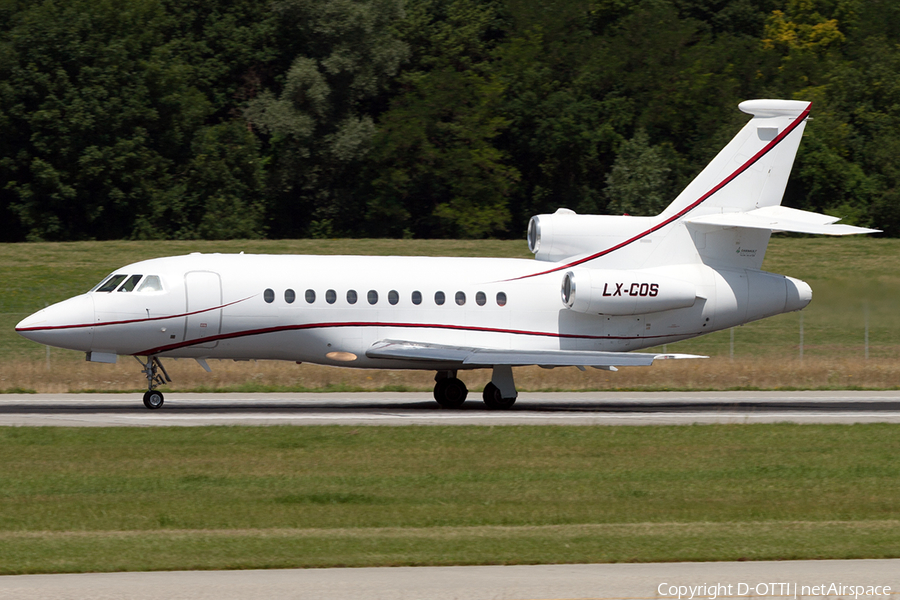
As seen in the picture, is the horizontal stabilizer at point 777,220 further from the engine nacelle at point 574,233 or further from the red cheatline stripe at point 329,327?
the red cheatline stripe at point 329,327

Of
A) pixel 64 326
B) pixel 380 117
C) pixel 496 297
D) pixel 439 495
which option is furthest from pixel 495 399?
pixel 380 117

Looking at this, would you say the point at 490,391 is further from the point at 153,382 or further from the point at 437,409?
the point at 153,382

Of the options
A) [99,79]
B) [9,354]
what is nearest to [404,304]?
[9,354]

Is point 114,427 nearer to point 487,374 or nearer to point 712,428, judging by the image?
point 712,428

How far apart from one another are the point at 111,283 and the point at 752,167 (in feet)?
51.7

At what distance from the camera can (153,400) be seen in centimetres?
2670

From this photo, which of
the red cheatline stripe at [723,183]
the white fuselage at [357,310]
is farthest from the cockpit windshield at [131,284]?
the red cheatline stripe at [723,183]

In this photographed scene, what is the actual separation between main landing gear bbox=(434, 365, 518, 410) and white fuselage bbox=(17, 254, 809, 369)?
76cm

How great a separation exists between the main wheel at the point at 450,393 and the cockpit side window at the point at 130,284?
758 centimetres

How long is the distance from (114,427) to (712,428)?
1180 cm

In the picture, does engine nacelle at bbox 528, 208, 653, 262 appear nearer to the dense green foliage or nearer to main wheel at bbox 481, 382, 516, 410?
main wheel at bbox 481, 382, 516, 410

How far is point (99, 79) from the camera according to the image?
6650cm

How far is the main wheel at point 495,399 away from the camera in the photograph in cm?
2842

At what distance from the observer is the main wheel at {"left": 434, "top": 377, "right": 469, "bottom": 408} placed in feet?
94.7
